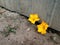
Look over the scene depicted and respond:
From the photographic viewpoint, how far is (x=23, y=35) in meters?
2.57

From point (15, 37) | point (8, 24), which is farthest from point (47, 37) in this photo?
point (8, 24)

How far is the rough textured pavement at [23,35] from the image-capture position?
8.11 ft

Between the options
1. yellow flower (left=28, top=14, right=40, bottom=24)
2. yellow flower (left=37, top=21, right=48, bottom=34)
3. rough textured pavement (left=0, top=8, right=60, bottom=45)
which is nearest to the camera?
rough textured pavement (left=0, top=8, right=60, bottom=45)

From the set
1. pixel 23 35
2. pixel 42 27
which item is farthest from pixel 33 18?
pixel 23 35

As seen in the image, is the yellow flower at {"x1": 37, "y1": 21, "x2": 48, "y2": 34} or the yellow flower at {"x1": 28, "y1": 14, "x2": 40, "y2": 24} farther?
the yellow flower at {"x1": 28, "y1": 14, "x2": 40, "y2": 24}

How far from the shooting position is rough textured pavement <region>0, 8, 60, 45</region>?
247cm

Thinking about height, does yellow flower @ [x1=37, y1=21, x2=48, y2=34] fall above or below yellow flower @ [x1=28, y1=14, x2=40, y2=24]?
below

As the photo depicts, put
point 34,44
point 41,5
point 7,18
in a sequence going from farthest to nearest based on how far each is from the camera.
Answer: point 7,18
point 41,5
point 34,44

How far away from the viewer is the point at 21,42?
2459mm

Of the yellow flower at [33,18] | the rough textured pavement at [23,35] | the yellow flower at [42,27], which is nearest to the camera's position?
the rough textured pavement at [23,35]

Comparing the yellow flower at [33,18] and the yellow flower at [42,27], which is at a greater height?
the yellow flower at [33,18]

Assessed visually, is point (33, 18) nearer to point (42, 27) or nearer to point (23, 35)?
point (42, 27)

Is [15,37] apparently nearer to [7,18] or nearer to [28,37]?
[28,37]

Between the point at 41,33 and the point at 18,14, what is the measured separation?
2.07 ft
